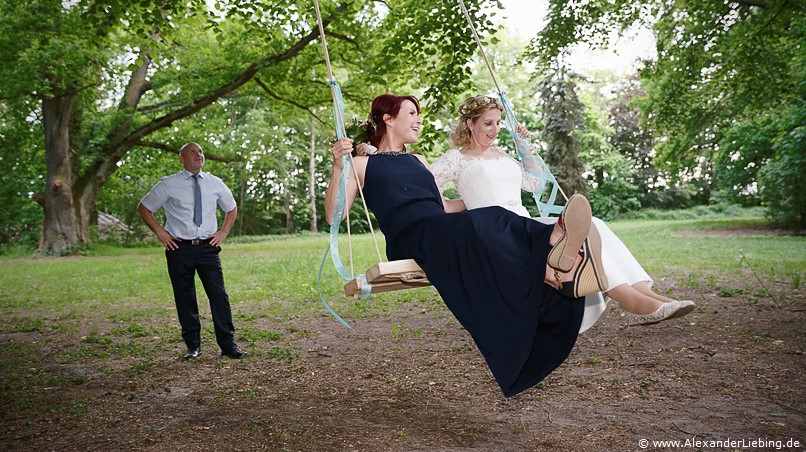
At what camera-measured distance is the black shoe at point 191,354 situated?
5461mm

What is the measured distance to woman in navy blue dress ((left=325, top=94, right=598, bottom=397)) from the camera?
282 cm

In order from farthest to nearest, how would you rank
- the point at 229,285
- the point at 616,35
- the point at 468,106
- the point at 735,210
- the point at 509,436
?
the point at 735,210
the point at 229,285
the point at 616,35
the point at 468,106
the point at 509,436

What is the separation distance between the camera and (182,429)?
12.0 feet

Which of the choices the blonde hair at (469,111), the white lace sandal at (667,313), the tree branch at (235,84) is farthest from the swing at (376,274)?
the tree branch at (235,84)

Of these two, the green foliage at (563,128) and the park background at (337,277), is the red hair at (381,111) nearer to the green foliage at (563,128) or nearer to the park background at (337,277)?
the park background at (337,277)

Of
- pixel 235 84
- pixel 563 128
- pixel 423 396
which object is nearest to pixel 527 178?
pixel 423 396

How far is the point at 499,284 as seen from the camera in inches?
118

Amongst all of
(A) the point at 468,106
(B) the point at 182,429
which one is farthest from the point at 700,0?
(B) the point at 182,429

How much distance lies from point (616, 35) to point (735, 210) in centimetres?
2201

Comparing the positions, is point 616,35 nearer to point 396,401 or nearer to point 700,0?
point 700,0

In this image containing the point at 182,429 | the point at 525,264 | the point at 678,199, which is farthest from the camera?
the point at 678,199

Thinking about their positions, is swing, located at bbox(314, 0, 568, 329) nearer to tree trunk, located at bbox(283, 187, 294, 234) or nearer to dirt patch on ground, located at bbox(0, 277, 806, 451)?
dirt patch on ground, located at bbox(0, 277, 806, 451)

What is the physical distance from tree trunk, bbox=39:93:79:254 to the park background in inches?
2.3

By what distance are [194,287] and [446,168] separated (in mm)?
2607
